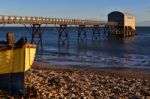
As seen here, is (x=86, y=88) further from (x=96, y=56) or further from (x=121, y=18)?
(x=121, y=18)

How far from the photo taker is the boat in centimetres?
1481

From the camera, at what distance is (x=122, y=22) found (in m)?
75.1

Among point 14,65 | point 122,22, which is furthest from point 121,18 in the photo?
point 14,65

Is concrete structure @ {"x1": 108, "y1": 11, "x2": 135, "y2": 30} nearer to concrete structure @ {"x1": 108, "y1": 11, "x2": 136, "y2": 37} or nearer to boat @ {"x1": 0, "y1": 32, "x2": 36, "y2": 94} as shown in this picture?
concrete structure @ {"x1": 108, "y1": 11, "x2": 136, "y2": 37}

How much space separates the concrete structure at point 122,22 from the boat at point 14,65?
59949 mm

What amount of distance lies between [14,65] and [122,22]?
6142 cm

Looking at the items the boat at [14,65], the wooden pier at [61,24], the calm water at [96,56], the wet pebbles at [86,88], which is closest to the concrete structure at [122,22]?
the wooden pier at [61,24]

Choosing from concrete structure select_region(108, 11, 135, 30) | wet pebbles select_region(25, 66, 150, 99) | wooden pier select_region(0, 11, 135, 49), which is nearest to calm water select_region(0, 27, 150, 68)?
wooden pier select_region(0, 11, 135, 49)

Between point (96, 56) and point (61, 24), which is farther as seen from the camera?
point (61, 24)

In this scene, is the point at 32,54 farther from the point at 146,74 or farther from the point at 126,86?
the point at 146,74

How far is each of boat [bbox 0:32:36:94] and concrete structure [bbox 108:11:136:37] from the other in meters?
59.9

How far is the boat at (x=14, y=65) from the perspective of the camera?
1481 cm

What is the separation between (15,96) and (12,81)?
76cm

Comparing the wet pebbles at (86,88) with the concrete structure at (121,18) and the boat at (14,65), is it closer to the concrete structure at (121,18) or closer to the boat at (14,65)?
the boat at (14,65)
